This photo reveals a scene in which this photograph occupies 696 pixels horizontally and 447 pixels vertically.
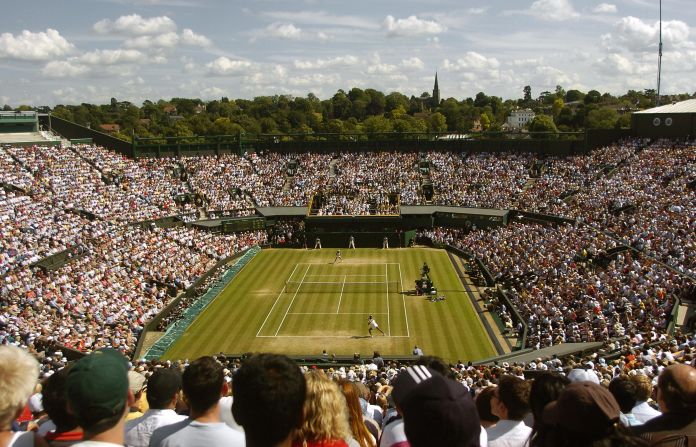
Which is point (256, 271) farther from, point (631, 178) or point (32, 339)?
point (631, 178)

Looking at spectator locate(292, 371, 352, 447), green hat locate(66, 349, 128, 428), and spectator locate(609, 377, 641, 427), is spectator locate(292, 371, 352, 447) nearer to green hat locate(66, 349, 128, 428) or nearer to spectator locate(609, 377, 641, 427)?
green hat locate(66, 349, 128, 428)

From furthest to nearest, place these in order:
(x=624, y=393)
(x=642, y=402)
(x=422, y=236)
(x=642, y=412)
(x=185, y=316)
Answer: (x=422, y=236) < (x=185, y=316) < (x=642, y=402) < (x=642, y=412) < (x=624, y=393)

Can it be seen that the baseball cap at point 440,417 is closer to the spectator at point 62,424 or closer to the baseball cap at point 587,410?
the baseball cap at point 587,410

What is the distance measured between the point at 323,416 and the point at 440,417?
1241 mm

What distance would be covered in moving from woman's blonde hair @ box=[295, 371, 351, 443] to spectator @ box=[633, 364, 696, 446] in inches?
90.0

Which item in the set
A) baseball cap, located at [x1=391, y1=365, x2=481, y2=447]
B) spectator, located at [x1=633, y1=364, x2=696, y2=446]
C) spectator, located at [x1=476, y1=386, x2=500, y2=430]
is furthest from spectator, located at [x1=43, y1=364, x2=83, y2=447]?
spectator, located at [x1=633, y1=364, x2=696, y2=446]

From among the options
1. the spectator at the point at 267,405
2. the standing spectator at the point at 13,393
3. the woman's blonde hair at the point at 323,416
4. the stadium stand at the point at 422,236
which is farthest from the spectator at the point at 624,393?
the standing spectator at the point at 13,393

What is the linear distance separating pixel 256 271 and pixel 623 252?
23.8 m

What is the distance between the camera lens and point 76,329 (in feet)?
89.3

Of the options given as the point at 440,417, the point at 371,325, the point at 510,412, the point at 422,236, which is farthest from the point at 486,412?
the point at 422,236

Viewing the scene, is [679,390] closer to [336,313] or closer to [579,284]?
[579,284]

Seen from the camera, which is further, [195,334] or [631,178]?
[631,178]

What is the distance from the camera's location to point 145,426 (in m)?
5.98

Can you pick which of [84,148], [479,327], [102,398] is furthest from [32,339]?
[84,148]
